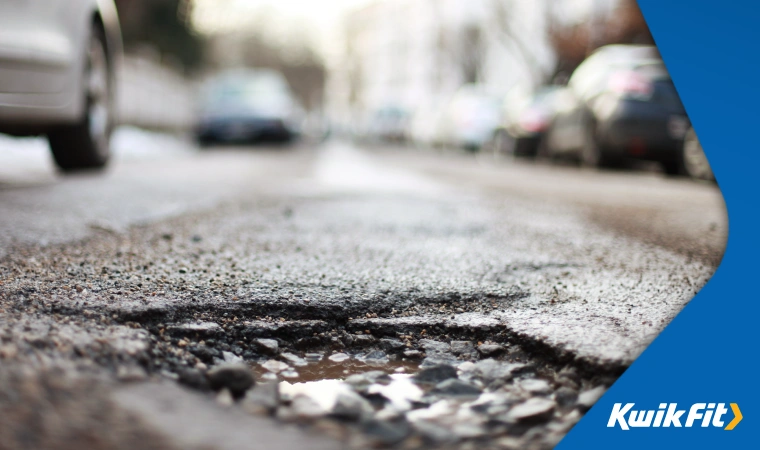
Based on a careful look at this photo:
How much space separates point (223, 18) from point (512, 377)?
3652 centimetres

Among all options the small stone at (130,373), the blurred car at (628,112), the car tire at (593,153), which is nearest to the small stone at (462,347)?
the small stone at (130,373)

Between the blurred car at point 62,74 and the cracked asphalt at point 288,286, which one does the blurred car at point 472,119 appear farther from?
A: the cracked asphalt at point 288,286

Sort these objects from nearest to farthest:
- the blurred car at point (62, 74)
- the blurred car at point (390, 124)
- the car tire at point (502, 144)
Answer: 1. the blurred car at point (62, 74)
2. the car tire at point (502, 144)
3. the blurred car at point (390, 124)

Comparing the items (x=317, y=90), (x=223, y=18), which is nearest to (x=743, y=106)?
(x=223, y=18)

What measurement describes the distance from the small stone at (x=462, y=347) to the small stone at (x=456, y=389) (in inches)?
7.7

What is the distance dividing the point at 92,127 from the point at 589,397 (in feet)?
15.3

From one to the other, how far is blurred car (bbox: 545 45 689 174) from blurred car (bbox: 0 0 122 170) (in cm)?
492

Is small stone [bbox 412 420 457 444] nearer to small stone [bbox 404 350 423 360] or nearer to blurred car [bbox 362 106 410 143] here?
small stone [bbox 404 350 423 360]

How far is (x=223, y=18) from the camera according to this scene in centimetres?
3569

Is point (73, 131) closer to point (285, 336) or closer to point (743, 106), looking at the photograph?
point (285, 336)

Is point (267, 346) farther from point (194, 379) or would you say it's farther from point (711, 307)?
point (711, 307)

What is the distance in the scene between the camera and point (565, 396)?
1459 millimetres

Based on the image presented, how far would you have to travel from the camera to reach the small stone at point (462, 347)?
1.74 metres

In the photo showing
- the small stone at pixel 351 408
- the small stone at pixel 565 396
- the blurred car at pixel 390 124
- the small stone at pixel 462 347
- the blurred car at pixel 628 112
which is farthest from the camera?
the blurred car at pixel 390 124
